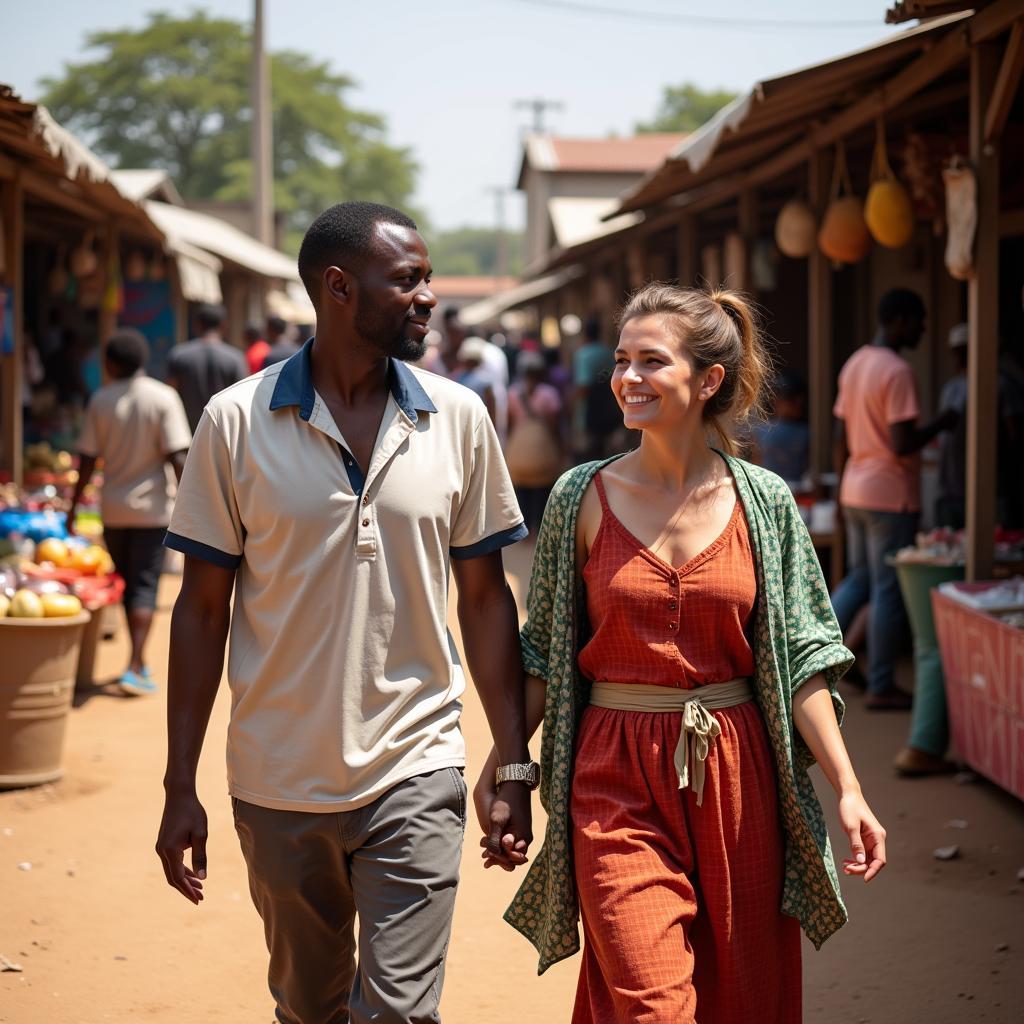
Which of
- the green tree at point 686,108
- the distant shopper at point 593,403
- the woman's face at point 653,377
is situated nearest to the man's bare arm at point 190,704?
the woman's face at point 653,377

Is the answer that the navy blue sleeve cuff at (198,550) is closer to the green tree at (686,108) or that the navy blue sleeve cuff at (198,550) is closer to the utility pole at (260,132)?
the utility pole at (260,132)

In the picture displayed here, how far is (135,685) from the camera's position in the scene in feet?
27.1

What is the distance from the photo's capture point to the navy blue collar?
293 centimetres

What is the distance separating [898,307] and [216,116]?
179ft

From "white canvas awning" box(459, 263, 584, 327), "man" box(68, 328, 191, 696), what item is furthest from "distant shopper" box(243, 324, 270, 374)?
"white canvas awning" box(459, 263, 584, 327)

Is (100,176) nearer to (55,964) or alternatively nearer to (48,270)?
(55,964)

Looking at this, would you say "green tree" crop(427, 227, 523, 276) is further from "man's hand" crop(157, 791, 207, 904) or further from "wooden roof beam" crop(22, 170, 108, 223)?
"man's hand" crop(157, 791, 207, 904)

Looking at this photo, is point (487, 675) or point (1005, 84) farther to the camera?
point (1005, 84)

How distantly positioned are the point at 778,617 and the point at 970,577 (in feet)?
12.4

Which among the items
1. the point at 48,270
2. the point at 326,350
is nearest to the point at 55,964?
Result: the point at 326,350

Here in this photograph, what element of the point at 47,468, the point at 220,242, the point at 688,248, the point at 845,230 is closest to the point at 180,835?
the point at 845,230

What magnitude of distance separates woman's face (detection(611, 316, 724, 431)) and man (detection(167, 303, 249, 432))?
8.42 metres

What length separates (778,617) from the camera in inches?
118

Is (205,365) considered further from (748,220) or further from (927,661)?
(927,661)
